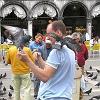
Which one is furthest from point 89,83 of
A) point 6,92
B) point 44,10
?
point 44,10

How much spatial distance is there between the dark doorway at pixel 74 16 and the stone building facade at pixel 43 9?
26 centimetres

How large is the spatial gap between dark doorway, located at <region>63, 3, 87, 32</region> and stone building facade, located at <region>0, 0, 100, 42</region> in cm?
26

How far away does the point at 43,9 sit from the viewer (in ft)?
131

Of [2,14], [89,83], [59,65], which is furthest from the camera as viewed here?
[2,14]

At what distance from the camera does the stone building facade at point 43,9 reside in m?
39.9

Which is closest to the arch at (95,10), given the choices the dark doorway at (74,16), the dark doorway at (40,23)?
the dark doorway at (74,16)

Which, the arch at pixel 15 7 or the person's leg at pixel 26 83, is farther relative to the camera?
the arch at pixel 15 7

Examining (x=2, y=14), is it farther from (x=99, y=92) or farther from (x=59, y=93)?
(x=59, y=93)

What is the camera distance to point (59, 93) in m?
4.89

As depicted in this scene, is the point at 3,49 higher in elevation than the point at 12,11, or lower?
lower

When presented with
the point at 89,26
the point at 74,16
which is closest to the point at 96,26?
the point at 74,16

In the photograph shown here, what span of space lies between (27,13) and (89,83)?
82.8 ft

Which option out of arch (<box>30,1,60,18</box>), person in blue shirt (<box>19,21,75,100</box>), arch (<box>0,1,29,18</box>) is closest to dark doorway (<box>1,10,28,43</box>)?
arch (<box>0,1,29,18</box>)

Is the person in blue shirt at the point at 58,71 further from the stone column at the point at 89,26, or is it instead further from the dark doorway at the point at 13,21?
the dark doorway at the point at 13,21
